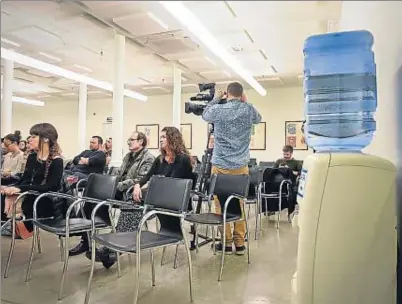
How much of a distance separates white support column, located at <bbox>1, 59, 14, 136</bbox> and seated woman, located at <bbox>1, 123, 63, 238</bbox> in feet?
3.41

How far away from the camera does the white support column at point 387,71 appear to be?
1.41m

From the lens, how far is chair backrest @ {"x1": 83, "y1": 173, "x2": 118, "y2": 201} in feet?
8.56

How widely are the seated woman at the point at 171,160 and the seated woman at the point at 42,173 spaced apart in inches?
25.1

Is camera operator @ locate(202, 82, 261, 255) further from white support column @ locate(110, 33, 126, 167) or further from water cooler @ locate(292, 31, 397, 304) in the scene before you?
white support column @ locate(110, 33, 126, 167)

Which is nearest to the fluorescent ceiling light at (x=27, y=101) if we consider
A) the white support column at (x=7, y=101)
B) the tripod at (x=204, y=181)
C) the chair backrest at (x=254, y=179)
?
the white support column at (x=7, y=101)

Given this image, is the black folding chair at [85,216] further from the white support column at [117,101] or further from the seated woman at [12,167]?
the white support column at [117,101]

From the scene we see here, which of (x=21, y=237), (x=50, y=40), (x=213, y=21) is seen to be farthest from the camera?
(x=50, y=40)

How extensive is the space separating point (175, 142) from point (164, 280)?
3.71 feet

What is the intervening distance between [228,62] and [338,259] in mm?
860

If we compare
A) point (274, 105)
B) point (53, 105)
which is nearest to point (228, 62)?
point (53, 105)

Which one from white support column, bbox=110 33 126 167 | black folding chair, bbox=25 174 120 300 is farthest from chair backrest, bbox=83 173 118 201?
white support column, bbox=110 33 126 167

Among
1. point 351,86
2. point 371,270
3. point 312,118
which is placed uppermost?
point 351,86

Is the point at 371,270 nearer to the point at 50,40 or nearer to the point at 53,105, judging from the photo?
the point at 53,105

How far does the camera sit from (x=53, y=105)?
11.5ft
